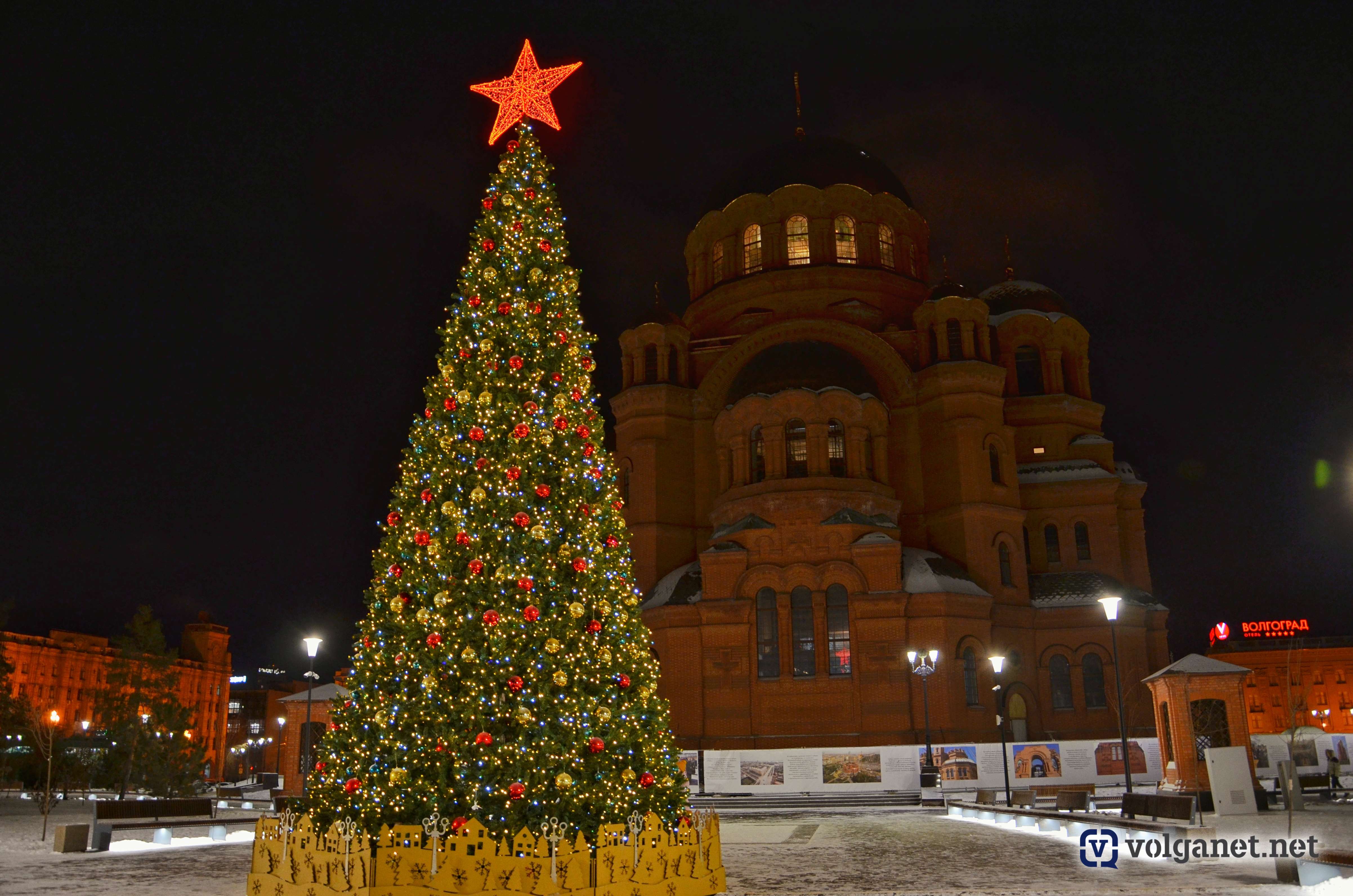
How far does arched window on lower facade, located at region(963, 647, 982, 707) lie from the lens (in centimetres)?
3666

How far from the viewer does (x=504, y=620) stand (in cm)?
1141

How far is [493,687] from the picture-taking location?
1131 cm

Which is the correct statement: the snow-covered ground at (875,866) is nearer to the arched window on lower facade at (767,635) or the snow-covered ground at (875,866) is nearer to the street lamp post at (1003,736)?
the street lamp post at (1003,736)

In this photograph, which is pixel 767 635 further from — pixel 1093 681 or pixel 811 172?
pixel 811 172

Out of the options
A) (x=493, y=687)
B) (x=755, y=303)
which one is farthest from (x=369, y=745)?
(x=755, y=303)

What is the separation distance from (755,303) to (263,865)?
36.2 m

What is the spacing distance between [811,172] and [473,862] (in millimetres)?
40361

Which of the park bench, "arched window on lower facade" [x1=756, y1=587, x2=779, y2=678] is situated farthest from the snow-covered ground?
"arched window on lower facade" [x1=756, y1=587, x2=779, y2=678]

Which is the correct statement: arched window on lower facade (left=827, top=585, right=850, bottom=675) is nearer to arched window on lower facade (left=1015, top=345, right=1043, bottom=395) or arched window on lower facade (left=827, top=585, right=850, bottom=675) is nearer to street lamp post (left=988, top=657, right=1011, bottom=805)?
street lamp post (left=988, top=657, right=1011, bottom=805)

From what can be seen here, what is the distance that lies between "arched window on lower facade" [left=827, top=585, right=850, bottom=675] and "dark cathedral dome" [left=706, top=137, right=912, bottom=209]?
18.4m

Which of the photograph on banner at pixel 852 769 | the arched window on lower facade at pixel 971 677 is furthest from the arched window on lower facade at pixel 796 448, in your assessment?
the photograph on banner at pixel 852 769

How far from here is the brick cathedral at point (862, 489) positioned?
119ft

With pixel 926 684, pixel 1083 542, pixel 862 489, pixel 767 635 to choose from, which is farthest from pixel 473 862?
pixel 1083 542

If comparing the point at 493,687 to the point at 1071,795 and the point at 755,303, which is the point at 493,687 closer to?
the point at 1071,795
